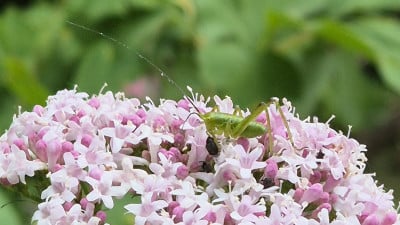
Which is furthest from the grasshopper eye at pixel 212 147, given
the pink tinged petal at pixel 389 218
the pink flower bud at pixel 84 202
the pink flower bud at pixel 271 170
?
the pink tinged petal at pixel 389 218

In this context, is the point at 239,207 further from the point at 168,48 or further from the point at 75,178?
the point at 168,48

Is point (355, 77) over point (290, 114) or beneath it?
over

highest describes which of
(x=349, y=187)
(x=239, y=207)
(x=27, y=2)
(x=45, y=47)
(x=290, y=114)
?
(x=27, y=2)

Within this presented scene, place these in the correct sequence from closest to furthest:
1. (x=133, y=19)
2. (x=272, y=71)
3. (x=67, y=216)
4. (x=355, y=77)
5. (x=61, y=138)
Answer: (x=67, y=216)
(x=61, y=138)
(x=272, y=71)
(x=133, y=19)
(x=355, y=77)

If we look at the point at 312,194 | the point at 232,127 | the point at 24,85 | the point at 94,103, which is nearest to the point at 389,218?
the point at 312,194

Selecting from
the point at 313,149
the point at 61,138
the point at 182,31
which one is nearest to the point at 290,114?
the point at 313,149

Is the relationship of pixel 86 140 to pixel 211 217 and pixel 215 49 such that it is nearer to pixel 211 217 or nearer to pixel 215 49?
pixel 211 217
